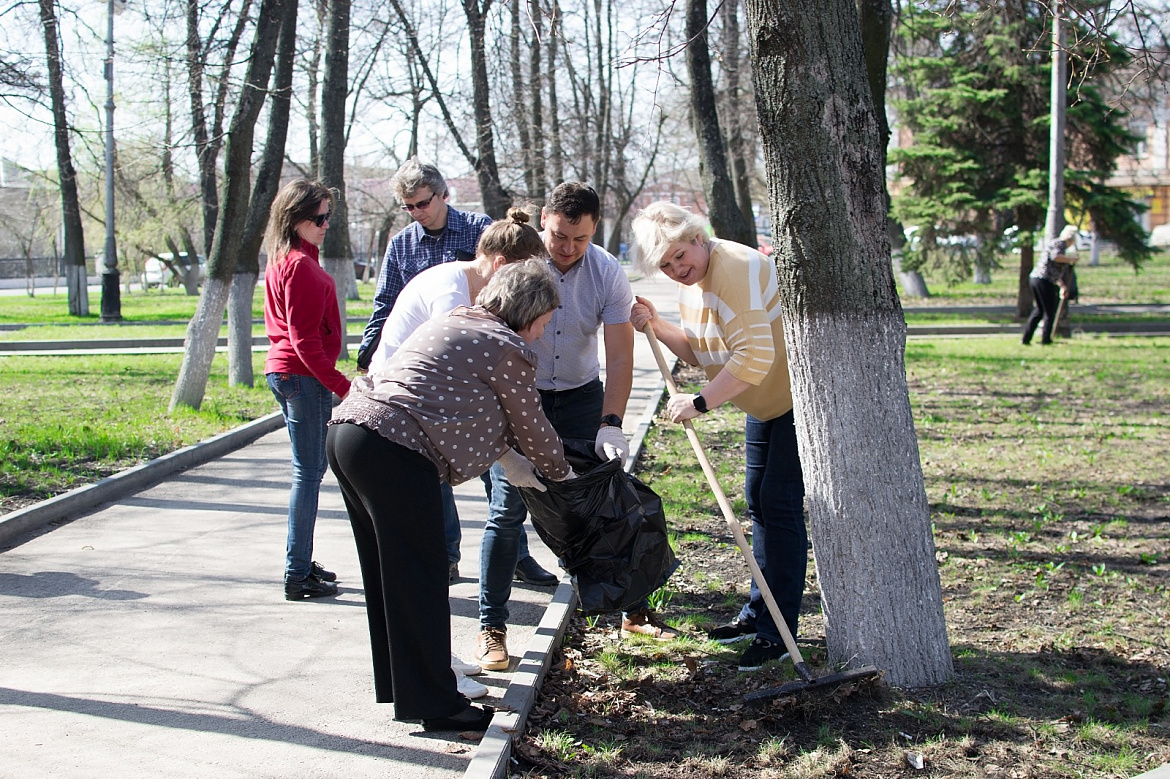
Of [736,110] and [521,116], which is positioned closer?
[521,116]

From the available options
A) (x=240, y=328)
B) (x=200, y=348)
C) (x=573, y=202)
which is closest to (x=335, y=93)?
(x=240, y=328)

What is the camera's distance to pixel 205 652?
4.15 m

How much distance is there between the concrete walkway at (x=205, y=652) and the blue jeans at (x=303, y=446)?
365 mm

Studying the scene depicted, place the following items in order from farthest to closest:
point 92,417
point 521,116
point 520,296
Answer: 1. point 521,116
2. point 92,417
3. point 520,296

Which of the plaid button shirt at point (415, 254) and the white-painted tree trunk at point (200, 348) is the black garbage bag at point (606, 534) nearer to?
the plaid button shirt at point (415, 254)

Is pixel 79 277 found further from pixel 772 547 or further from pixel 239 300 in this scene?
pixel 772 547

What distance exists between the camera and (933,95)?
65.8 feet

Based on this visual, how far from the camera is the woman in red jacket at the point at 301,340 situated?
4.58m

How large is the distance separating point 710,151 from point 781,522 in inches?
357

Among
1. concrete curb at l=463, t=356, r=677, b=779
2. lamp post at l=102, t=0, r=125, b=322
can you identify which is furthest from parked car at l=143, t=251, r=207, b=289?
concrete curb at l=463, t=356, r=677, b=779

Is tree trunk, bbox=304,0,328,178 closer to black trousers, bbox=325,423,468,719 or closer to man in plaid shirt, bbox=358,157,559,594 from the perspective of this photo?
man in plaid shirt, bbox=358,157,559,594

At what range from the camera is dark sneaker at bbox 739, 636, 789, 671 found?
13.2ft

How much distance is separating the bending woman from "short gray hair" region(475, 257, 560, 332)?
0.78m

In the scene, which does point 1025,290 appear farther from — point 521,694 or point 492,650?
point 521,694
